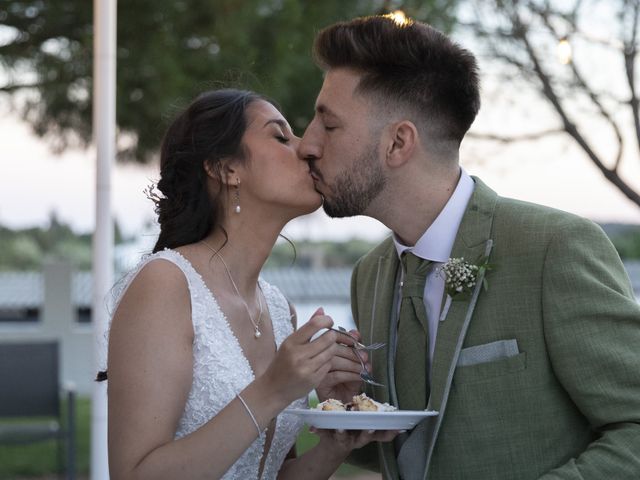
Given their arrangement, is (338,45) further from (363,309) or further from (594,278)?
(594,278)

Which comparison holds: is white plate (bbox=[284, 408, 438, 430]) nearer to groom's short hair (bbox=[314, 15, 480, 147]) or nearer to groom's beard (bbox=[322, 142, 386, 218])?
groom's beard (bbox=[322, 142, 386, 218])

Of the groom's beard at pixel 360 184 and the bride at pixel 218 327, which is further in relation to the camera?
the groom's beard at pixel 360 184

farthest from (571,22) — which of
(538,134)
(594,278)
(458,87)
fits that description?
(594,278)

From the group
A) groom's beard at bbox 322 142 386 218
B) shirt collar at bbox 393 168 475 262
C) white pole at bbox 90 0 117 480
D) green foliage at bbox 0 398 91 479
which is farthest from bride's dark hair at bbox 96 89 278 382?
green foliage at bbox 0 398 91 479

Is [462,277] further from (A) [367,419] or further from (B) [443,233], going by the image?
(A) [367,419]

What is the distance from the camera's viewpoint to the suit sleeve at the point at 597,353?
2.67 meters

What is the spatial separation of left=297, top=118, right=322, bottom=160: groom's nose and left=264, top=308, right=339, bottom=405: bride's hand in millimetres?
685

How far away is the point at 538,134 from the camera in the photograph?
7977mm

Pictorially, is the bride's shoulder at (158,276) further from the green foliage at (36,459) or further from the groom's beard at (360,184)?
the green foliage at (36,459)

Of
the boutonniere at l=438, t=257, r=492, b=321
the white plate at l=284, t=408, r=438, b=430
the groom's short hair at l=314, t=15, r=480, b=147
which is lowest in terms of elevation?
the white plate at l=284, t=408, r=438, b=430

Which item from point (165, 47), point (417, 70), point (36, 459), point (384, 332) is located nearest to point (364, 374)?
point (384, 332)

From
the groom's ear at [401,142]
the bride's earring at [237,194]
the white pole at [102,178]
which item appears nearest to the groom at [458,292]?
the groom's ear at [401,142]

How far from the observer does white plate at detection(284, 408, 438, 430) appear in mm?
2633

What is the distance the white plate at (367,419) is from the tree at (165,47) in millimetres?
5296
